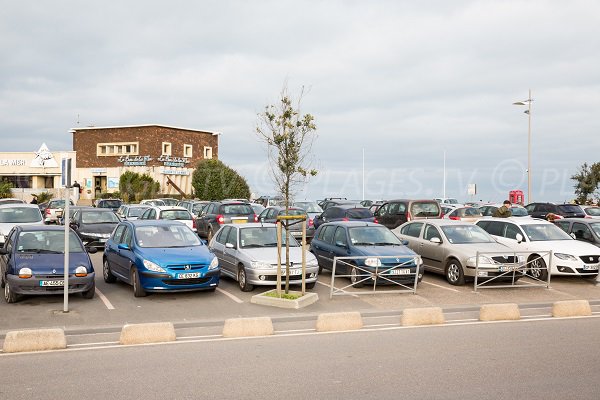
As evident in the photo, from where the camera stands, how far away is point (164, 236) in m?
14.5

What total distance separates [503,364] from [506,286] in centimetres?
703

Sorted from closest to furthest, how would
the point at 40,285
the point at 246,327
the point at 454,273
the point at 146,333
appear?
the point at 146,333 < the point at 246,327 < the point at 40,285 < the point at 454,273

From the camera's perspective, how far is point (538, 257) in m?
16.4

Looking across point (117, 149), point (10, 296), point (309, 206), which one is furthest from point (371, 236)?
point (117, 149)

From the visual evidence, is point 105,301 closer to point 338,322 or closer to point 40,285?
point 40,285

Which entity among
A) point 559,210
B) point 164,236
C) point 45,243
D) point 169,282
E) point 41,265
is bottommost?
point 169,282

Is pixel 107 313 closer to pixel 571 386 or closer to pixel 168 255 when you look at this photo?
pixel 168 255

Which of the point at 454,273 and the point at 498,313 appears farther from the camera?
the point at 454,273

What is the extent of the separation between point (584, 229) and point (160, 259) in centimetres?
1296

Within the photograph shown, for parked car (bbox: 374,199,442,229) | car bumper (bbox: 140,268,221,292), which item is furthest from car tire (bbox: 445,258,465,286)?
parked car (bbox: 374,199,442,229)

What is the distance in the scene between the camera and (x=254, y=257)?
46.9 ft

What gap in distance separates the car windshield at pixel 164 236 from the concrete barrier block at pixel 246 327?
4635 millimetres

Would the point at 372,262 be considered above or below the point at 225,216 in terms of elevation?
below

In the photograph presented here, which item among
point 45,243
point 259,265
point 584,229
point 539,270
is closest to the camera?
point 45,243
